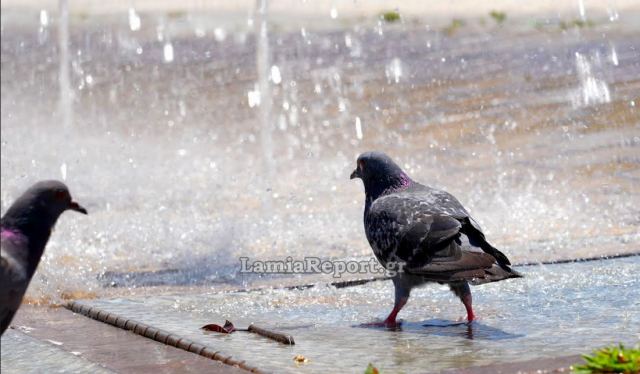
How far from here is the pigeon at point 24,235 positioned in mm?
4551

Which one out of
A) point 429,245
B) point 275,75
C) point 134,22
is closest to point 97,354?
point 429,245

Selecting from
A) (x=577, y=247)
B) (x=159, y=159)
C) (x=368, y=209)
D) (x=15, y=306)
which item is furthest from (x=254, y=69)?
(x=15, y=306)

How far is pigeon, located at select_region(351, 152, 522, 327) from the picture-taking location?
6.16 m

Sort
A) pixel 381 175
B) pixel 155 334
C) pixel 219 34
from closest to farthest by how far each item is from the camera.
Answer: pixel 155 334 → pixel 381 175 → pixel 219 34

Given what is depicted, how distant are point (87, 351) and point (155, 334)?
0.39 metres

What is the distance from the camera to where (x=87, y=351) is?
19.2 feet

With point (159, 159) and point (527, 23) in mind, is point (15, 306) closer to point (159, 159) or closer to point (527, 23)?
point (159, 159)

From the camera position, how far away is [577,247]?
969 centimetres

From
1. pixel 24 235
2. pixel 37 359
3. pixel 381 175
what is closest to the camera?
pixel 24 235

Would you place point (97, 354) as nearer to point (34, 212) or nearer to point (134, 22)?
point (34, 212)

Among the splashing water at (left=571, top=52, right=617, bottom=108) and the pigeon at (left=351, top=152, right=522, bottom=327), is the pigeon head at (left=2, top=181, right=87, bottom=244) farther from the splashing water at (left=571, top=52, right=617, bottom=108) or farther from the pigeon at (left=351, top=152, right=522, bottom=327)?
the splashing water at (left=571, top=52, right=617, bottom=108)

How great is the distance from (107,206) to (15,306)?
29.1 ft

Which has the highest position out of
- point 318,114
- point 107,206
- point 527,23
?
point 527,23

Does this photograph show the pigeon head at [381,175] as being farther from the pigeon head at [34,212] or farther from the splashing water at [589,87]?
the splashing water at [589,87]
